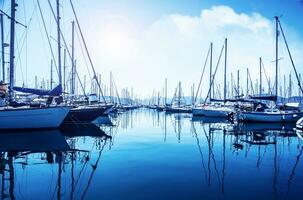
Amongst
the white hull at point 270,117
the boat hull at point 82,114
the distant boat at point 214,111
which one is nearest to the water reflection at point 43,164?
the boat hull at point 82,114

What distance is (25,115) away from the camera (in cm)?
2305

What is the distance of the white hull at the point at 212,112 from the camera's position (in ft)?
164

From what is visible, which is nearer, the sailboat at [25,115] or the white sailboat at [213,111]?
the sailboat at [25,115]

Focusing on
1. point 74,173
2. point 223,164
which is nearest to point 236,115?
point 223,164

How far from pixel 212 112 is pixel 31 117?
35.0 metres

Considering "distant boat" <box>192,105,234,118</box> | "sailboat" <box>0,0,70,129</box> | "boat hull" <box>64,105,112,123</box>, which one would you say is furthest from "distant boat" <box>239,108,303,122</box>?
"sailboat" <box>0,0,70,129</box>

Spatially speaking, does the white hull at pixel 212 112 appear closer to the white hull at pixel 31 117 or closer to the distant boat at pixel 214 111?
the distant boat at pixel 214 111

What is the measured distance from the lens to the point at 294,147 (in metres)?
18.0

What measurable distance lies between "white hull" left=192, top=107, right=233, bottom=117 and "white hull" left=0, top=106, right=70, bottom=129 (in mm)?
31389

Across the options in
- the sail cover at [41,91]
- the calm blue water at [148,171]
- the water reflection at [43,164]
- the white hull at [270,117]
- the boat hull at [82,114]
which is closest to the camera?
the calm blue water at [148,171]

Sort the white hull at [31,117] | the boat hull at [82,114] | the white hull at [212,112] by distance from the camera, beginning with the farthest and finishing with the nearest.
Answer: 1. the white hull at [212,112]
2. the boat hull at [82,114]
3. the white hull at [31,117]

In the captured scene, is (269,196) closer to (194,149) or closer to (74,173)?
(74,173)

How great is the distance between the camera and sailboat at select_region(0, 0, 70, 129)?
74.7 feet

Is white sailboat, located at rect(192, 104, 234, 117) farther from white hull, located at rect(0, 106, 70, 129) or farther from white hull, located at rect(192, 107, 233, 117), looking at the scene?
white hull, located at rect(0, 106, 70, 129)
